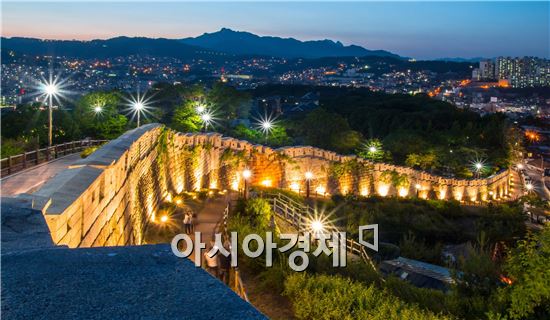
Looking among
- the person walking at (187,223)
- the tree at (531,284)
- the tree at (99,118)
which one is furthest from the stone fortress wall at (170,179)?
the tree at (99,118)

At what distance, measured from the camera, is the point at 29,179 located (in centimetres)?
1098

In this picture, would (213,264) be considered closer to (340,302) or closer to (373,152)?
(340,302)

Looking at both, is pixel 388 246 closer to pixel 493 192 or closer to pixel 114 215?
pixel 114 215

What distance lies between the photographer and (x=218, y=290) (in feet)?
8.71

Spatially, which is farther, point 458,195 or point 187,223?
point 458,195

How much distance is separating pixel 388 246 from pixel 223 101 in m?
27.3

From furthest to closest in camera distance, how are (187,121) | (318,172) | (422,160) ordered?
(422,160) → (187,121) → (318,172)

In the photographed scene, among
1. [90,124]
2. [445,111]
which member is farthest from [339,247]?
[445,111]

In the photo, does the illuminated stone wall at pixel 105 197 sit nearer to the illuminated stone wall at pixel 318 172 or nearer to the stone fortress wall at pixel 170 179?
the stone fortress wall at pixel 170 179

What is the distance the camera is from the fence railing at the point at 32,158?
1154cm

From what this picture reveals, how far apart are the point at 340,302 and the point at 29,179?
330 inches

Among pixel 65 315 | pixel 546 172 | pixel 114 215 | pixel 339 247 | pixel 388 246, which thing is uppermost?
pixel 65 315

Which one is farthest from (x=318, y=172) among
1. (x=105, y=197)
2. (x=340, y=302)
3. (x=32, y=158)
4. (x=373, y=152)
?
(x=340, y=302)

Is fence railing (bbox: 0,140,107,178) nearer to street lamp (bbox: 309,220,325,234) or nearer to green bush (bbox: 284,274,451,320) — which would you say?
street lamp (bbox: 309,220,325,234)
